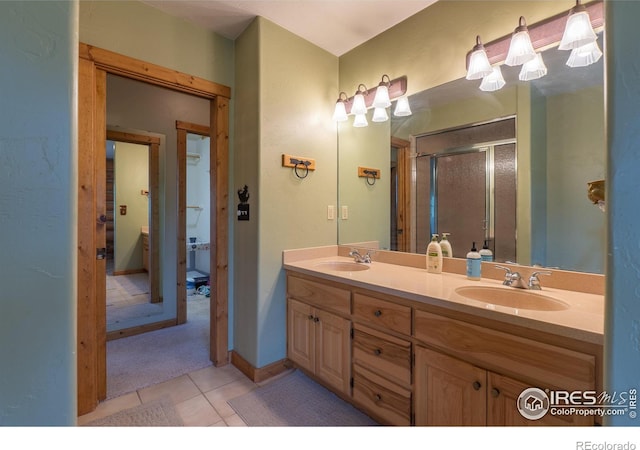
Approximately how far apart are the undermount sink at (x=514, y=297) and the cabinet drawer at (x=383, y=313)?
0.30 metres

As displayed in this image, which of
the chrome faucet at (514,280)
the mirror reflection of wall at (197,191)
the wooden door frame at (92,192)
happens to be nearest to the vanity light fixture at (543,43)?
the chrome faucet at (514,280)

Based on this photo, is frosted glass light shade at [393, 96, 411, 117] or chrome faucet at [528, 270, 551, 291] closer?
chrome faucet at [528, 270, 551, 291]

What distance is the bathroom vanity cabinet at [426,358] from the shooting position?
37.9 inches

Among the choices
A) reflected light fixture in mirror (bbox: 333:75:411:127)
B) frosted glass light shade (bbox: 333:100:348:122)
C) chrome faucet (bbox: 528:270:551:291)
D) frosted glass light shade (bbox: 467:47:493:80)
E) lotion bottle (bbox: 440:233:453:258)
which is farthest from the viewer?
frosted glass light shade (bbox: 333:100:348:122)

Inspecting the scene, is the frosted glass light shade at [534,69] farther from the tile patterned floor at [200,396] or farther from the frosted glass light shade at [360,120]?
the tile patterned floor at [200,396]

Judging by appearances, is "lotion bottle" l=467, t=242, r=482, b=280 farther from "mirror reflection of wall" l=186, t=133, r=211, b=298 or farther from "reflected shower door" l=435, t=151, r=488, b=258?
"mirror reflection of wall" l=186, t=133, r=211, b=298

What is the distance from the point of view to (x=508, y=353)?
1.05 metres

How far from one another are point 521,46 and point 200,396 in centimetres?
271

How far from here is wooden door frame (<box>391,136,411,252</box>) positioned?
2.08m

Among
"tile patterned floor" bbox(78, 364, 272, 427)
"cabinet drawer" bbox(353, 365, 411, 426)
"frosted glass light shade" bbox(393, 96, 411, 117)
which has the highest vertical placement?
"frosted glass light shade" bbox(393, 96, 411, 117)

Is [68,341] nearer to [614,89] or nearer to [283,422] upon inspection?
[614,89]

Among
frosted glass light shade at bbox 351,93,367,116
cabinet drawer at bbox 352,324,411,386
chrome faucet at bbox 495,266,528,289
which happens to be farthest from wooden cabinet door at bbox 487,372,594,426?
frosted glass light shade at bbox 351,93,367,116

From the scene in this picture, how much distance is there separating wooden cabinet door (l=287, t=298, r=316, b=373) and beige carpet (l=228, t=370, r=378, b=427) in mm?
148

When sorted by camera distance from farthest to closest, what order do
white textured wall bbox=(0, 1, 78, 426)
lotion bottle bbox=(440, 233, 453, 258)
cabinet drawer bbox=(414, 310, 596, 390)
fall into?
lotion bottle bbox=(440, 233, 453, 258) < cabinet drawer bbox=(414, 310, 596, 390) < white textured wall bbox=(0, 1, 78, 426)
